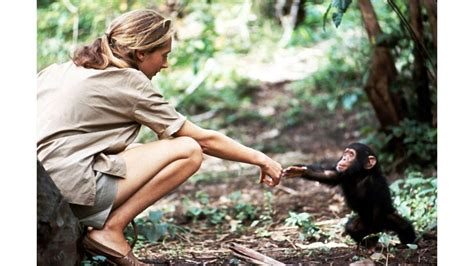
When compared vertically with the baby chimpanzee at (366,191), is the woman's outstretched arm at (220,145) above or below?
above

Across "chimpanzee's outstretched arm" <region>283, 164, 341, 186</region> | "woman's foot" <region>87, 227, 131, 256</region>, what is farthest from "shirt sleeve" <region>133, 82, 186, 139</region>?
"chimpanzee's outstretched arm" <region>283, 164, 341, 186</region>

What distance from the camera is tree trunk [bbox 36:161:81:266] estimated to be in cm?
338

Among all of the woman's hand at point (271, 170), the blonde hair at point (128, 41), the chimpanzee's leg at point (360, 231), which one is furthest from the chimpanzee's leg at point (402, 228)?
the blonde hair at point (128, 41)

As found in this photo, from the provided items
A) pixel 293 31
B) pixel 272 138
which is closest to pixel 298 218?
pixel 272 138

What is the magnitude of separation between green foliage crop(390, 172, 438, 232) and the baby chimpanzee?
1.49ft

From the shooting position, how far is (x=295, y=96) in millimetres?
11570

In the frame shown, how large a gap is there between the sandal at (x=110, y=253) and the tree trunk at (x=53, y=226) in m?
0.17

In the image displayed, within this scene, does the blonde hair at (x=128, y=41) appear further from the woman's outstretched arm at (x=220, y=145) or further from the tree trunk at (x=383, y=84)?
the tree trunk at (x=383, y=84)

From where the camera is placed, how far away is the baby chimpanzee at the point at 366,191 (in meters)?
4.67

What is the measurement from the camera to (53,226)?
3.45 meters

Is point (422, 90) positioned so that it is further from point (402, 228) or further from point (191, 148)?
point (191, 148)

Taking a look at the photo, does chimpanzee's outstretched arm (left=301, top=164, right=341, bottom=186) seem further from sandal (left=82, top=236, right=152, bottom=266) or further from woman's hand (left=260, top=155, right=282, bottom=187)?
sandal (left=82, top=236, right=152, bottom=266)

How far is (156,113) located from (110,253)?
72 cm

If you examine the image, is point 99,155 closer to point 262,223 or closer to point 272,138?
point 262,223
